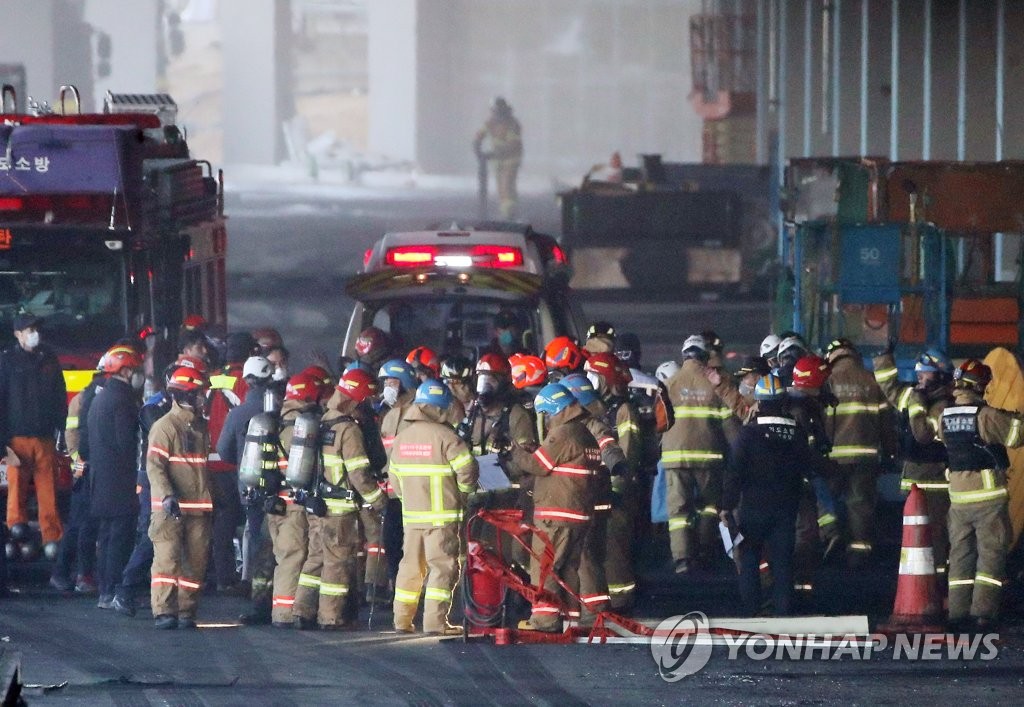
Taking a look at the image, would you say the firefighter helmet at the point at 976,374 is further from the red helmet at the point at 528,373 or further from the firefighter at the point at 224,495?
the firefighter at the point at 224,495

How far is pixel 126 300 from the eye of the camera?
Answer: 14.9 meters

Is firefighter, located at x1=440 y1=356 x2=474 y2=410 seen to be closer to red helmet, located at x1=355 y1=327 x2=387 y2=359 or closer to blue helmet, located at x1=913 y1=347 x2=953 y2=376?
red helmet, located at x1=355 y1=327 x2=387 y2=359

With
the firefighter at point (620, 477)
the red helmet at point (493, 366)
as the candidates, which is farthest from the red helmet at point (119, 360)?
the firefighter at point (620, 477)

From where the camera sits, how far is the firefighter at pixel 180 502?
11.8 meters

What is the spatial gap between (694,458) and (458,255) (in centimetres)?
307

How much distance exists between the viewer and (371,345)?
14297 millimetres

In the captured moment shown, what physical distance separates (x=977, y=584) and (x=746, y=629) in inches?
54.9

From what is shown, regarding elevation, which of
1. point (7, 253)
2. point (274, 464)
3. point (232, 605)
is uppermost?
point (7, 253)

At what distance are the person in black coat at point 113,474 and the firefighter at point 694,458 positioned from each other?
3.53m

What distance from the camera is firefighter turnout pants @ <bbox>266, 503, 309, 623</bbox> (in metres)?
11.8

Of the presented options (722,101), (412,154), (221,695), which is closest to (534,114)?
(412,154)

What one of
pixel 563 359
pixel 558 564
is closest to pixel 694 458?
pixel 563 359

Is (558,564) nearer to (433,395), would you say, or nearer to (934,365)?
(433,395)

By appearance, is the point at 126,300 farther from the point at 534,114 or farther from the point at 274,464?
the point at 534,114
